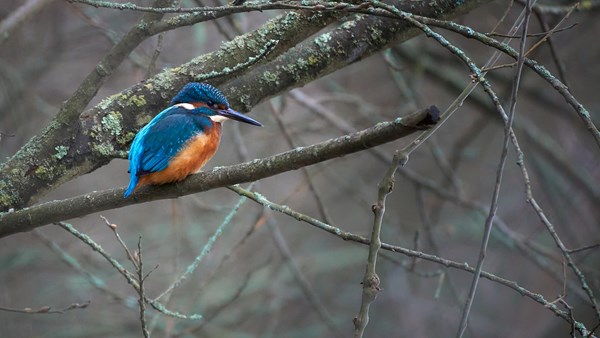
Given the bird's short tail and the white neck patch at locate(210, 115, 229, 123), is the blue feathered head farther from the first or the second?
the bird's short tail

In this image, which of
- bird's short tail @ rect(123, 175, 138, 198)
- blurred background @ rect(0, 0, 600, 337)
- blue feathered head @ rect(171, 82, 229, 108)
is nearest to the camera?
bird's short tail @ rect(123, 175, 138, 198)

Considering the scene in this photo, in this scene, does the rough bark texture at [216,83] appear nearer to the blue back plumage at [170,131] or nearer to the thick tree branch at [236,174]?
the blue back plumage at [170,131]

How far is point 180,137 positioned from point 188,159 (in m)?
0.17

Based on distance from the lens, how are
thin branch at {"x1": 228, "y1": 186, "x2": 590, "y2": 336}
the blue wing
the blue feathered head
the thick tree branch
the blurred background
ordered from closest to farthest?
the thick tree branch → thin branch at {"x1": 228, "y1": 186, "x2": 590, "y2": 336} → the blue wing → the blue feathered head → the blurred background

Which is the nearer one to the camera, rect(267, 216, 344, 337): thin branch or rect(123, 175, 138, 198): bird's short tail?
rect(123, 175, 138, 198): bird's short tail

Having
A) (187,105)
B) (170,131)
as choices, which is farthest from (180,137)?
(187,105)

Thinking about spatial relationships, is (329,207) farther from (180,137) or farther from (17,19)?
(180,137)

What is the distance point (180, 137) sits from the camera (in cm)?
278

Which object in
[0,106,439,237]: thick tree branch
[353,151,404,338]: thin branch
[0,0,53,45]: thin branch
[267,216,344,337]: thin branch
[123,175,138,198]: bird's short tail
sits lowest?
[353,151,404,338]: thin branch

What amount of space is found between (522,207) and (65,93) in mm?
3861

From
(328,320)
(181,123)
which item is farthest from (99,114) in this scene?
(328,320)

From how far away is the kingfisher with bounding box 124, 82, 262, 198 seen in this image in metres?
2.56

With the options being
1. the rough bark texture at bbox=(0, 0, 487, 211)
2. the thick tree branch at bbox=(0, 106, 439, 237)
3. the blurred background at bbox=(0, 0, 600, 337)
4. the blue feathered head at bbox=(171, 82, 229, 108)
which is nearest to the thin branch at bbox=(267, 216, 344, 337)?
the blurred background at bbox=(0, 0, 600, 337)

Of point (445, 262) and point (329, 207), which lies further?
point (329, 207)
